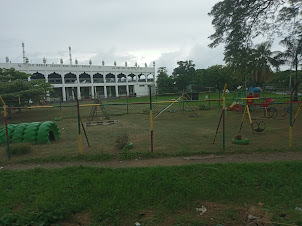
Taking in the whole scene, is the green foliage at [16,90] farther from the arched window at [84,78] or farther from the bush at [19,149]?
the arched window at [84,78]

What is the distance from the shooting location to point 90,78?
5059cm

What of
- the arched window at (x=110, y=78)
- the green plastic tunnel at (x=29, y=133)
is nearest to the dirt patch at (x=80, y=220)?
the green plastic tunnel at (x=29, y=133)

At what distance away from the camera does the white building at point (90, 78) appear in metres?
44.0

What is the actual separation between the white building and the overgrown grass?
35.9 meters

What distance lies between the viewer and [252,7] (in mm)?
15531

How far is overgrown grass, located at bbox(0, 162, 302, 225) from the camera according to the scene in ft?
11.4

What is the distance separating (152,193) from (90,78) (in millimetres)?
49449

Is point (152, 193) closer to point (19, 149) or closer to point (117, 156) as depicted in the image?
point (117, 156)

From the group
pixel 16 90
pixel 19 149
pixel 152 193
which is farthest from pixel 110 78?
pixel 152 193

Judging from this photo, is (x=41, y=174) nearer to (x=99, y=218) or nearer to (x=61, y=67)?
(x=99, y=218)

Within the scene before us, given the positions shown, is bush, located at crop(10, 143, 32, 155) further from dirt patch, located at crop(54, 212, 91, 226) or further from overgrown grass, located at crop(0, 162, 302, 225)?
dirt patch, located at crop(54, 212, 91, 226)

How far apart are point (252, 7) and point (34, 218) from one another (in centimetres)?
1765

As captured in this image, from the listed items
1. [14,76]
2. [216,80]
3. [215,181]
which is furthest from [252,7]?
[216,80]

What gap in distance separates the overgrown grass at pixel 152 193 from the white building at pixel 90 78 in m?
35.9
